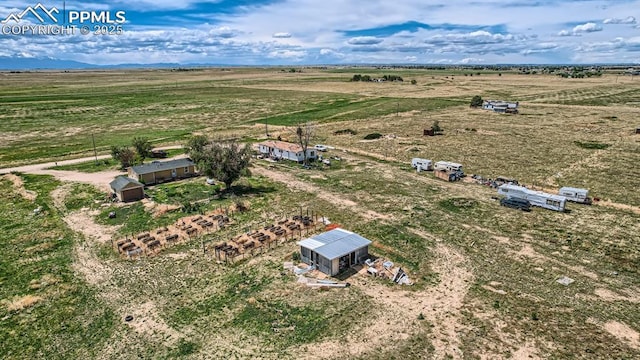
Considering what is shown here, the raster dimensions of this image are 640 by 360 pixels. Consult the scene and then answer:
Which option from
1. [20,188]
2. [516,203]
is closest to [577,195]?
[516,203]

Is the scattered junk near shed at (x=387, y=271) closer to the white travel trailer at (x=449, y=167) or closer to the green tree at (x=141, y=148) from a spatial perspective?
the white travel trailer at (x=449, y=167)

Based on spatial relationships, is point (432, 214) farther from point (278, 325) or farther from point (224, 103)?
point (224, 103)

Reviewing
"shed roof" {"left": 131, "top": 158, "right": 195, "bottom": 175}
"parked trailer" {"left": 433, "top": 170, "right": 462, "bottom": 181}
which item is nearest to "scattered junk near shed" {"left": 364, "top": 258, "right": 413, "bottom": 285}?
"parked trailer" {"left": 433, "top": 170, "right": 462, "bottom": 181}

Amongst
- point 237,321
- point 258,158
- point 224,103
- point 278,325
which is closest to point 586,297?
point 278,325

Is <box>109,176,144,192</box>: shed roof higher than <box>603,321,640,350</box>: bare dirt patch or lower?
higher

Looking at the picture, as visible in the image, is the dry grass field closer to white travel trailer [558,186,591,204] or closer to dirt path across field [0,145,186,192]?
white travel trailer [558,186,591,204]

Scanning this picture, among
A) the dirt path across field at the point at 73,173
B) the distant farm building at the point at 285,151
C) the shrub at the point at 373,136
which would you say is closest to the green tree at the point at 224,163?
the dirt path across field at the point at 73,173
